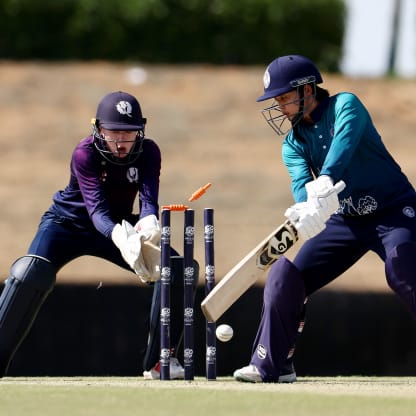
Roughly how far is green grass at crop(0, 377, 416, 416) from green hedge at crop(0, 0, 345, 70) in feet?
54.1

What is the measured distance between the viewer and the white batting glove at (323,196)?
6551 mm

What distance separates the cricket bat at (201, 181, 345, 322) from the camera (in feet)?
21.9

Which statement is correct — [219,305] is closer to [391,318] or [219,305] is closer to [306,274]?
[306,274]

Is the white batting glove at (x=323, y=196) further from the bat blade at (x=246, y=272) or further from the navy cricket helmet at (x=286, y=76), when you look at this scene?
the navy cricket helmet at (x=286, y=76)

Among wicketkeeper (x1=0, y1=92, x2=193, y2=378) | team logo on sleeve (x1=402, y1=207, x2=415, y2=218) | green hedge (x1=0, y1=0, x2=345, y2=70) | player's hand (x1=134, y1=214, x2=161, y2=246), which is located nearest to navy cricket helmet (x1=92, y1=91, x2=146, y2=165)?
wicketkeeper (x1=0, y1=92, x2=193, y2=378)

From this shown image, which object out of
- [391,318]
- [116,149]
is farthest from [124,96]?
[391,318]

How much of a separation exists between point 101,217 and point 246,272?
2.82ft

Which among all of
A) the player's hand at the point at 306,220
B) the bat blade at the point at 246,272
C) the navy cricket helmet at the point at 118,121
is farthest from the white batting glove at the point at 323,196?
the navy cricket helmet at the point at 118,121

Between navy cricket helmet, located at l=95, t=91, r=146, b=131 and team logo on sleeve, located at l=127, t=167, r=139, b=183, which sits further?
team logo on sleeve, located at l=127, t=167, r=139, b=183

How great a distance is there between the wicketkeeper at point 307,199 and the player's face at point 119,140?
30.0 inches

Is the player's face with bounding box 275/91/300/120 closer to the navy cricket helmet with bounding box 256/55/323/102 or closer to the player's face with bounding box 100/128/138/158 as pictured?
the navy cricket helmet with bounding box 256/55/323/102

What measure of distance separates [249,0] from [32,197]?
19.5ft

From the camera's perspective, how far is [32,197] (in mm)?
19188

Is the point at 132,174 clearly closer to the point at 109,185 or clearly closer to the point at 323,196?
the point at 109,185
